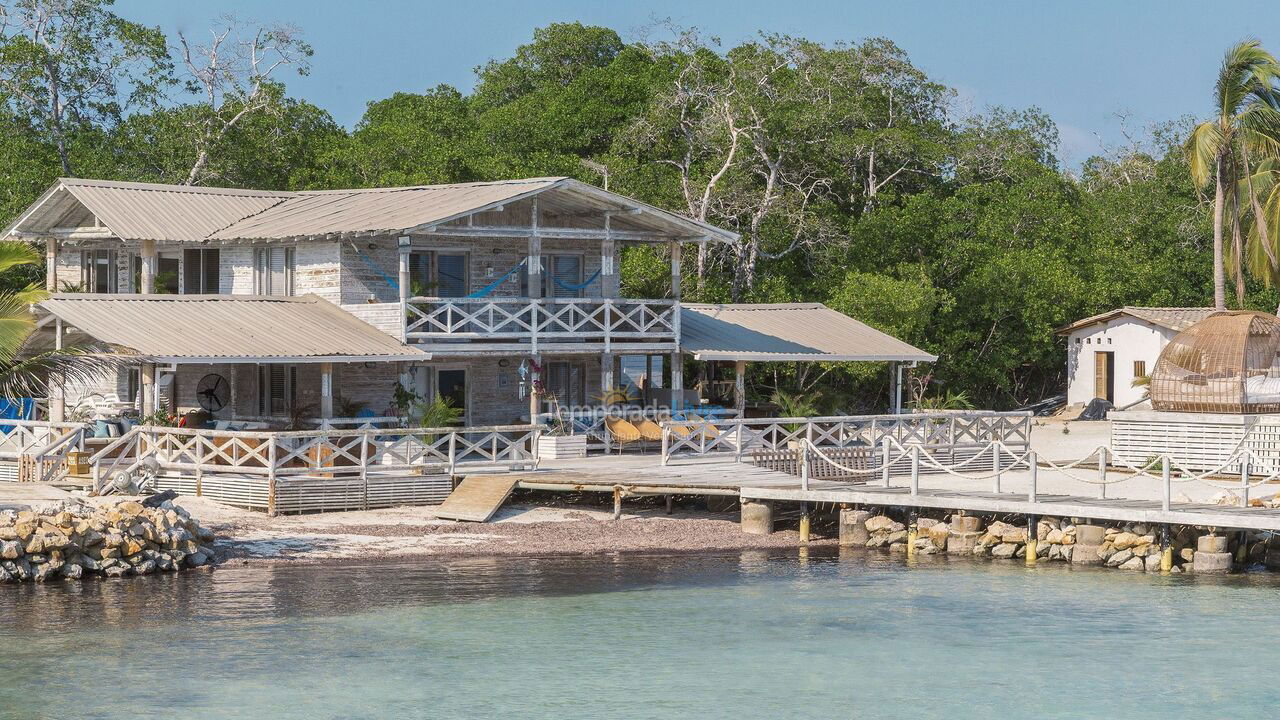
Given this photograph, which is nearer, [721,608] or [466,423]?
[721,608]

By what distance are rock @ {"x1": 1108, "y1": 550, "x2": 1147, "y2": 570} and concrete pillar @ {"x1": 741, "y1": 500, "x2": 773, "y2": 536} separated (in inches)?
242

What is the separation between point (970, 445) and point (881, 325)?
40.0 feet

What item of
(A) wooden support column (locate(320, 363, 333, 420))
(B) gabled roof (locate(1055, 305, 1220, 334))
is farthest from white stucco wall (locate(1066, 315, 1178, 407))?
(A) wooden support column (locate(320, 363, 333, 420))

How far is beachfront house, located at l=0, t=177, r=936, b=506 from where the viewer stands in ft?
101

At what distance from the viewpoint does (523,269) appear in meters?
36.6

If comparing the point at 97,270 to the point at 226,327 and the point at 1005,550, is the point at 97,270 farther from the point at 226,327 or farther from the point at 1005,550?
the point at 1005,550

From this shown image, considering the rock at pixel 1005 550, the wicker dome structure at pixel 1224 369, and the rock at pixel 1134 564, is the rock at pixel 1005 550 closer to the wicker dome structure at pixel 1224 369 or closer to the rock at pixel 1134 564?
the rock at pixel 1134 564

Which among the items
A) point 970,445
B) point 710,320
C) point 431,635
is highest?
point 710,320

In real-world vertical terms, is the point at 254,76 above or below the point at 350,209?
above

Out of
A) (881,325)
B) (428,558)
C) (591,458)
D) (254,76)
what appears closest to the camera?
(428,558)

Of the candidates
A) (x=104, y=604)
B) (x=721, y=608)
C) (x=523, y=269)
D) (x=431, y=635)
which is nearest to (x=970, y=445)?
(x=523, y=269)

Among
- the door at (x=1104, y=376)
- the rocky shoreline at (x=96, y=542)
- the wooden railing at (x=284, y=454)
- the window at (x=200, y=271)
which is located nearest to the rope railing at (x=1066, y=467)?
the wooden railing at (x=284, y=454)

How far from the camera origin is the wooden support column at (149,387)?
102ft

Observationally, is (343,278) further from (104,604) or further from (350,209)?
(104,604)
